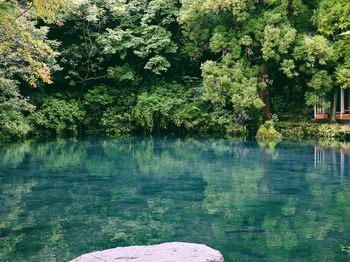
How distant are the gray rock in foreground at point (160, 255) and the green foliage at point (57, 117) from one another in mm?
20175

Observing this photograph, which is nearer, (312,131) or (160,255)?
(160,255)

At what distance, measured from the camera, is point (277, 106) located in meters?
26.0

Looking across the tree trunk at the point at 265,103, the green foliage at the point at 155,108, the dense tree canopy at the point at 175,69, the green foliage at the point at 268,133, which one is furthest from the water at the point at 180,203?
the green foliage at the point at 155,108

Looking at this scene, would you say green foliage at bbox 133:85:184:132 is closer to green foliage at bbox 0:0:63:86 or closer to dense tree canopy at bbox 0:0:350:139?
dense tree canopy at bbox 0:0:350:139

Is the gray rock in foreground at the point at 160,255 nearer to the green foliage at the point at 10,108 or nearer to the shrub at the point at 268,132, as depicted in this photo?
the green foliage at the point at 10,108

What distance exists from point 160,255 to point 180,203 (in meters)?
4.47

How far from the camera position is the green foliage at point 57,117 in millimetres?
23656

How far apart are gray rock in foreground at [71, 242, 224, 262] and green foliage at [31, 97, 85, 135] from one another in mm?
20175

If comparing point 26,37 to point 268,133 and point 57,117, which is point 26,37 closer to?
point 268,133

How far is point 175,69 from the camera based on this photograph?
27.0 meters

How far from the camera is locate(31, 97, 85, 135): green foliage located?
23.7 meters

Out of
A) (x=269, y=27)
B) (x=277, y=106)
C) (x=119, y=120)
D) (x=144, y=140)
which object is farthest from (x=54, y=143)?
(x=277, y=106)

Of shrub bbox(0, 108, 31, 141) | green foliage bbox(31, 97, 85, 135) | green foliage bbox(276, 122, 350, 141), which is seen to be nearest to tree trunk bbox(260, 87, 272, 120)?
green foliage bbox(276, 122, 350, 141)

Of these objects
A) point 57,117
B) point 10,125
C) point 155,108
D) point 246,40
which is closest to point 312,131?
point 246,40
